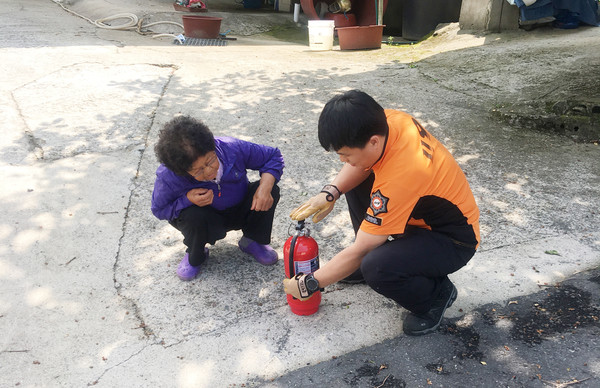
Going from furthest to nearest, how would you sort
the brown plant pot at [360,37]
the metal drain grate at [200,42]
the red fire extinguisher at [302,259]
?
1. the metal drain grate at [200,42]
2. the brown plant pot at [360,37]
3. the red fire extinguisher at [302,259]

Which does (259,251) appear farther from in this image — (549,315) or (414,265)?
(549,315)

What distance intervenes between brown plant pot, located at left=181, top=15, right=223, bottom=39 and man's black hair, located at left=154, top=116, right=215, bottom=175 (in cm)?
703

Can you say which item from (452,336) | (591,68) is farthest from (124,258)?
(591,68)

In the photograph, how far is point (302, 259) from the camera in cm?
269

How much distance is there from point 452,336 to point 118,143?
10.9 ft

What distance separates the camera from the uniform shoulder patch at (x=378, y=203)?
7.36ft

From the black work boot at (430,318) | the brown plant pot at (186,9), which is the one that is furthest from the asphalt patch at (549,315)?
the brown plant pot at (186,9)

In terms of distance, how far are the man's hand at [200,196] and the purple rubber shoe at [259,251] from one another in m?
0.54

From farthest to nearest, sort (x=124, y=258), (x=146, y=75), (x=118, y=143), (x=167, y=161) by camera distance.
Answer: (x=146, y=75)
(x=118, y=143)
(x=124, y=258)
(x=167, y=161)

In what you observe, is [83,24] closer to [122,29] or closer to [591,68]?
[122,29]

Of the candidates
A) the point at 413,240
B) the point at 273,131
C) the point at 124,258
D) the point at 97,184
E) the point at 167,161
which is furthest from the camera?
the point at 273,131

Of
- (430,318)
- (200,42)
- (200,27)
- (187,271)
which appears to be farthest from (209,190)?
(200,27)

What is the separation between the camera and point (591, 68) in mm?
5602

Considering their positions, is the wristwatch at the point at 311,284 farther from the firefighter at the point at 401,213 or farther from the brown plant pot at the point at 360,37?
the brown plant pot at the point at 360,37
